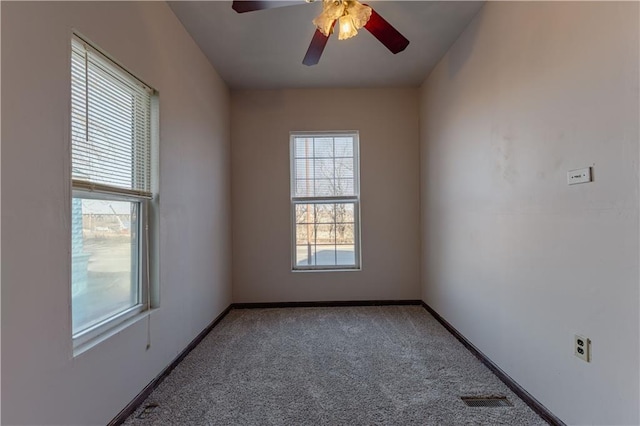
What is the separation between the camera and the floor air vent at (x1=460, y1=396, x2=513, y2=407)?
6.58ft

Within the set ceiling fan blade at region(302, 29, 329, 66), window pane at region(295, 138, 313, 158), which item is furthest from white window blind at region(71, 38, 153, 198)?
window pane at region(295, 138, 313, 158)

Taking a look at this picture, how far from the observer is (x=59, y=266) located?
1.46 meters

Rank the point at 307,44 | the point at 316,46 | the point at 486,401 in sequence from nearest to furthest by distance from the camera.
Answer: the point at 486,401
the point at 316,46
the point at 307,44

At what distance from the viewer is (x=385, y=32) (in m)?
2.20

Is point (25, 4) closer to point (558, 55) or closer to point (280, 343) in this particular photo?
point (558, 55)

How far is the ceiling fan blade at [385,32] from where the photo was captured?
2072mm

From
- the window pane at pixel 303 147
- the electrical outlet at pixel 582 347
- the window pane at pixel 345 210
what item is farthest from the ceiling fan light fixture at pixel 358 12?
the window pane at pixel 345 210

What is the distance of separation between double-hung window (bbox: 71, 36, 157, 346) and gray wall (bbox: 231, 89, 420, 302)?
186 cm

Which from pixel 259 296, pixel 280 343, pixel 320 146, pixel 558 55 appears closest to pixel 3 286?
pixel 280 343

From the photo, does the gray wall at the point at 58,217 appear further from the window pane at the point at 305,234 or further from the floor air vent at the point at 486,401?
the floor air vent at the point at 486,401

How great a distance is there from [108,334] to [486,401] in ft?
7.36

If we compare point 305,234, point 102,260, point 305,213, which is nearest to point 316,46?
point 102,260

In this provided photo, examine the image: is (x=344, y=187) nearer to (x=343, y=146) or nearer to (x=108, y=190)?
(x=343, y=146)

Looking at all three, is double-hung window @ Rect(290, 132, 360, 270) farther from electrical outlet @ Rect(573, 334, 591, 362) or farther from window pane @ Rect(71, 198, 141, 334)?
electrical outlet @ Rect(573, 334, 591, 362)
